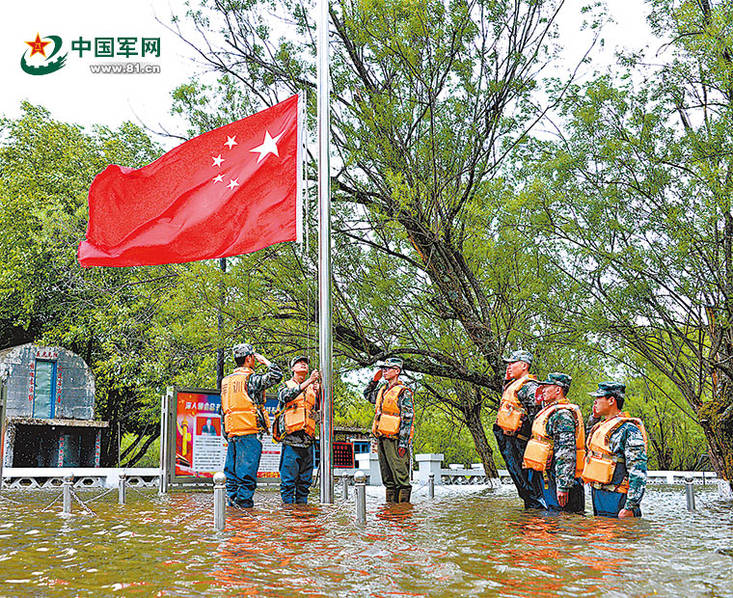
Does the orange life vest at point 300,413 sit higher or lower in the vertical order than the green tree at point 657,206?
lower

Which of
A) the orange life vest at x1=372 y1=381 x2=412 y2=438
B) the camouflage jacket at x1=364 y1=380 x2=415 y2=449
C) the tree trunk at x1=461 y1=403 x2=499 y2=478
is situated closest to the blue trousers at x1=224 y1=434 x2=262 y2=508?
the orange life vest at x1=372 y1=381 x2=412 y2=438

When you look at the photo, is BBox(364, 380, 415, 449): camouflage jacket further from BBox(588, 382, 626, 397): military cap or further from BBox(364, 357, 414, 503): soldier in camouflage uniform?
BBox(588, 382, 626, 397): military cap

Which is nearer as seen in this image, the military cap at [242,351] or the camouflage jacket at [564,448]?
the camouflage jacket at [564,448]

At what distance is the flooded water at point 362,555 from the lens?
456 cm

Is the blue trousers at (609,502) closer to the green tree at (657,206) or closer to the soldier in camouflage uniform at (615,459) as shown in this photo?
the soldier in camouflage uniform at (615,459)

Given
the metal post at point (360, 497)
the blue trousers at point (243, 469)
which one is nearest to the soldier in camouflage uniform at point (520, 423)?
the metal post at point (360, 497)

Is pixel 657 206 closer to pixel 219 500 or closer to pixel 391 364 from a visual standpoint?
pixel 391 364

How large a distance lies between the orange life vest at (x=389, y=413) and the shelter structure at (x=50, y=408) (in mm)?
18218

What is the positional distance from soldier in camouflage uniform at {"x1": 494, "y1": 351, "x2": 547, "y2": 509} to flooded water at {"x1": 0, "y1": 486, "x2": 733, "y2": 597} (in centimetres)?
96

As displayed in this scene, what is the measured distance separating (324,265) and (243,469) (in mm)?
2890

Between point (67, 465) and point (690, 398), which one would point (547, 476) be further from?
point (67, 465)

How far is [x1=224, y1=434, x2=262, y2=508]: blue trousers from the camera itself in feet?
33.6

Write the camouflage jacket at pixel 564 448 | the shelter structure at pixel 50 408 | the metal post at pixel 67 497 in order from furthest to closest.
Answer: the shelter structure at pixel 50 408 → the metal post at pixel 67 497 → the camouflage jacket at pixel 564 448

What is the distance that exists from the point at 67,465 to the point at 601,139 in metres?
21.9
